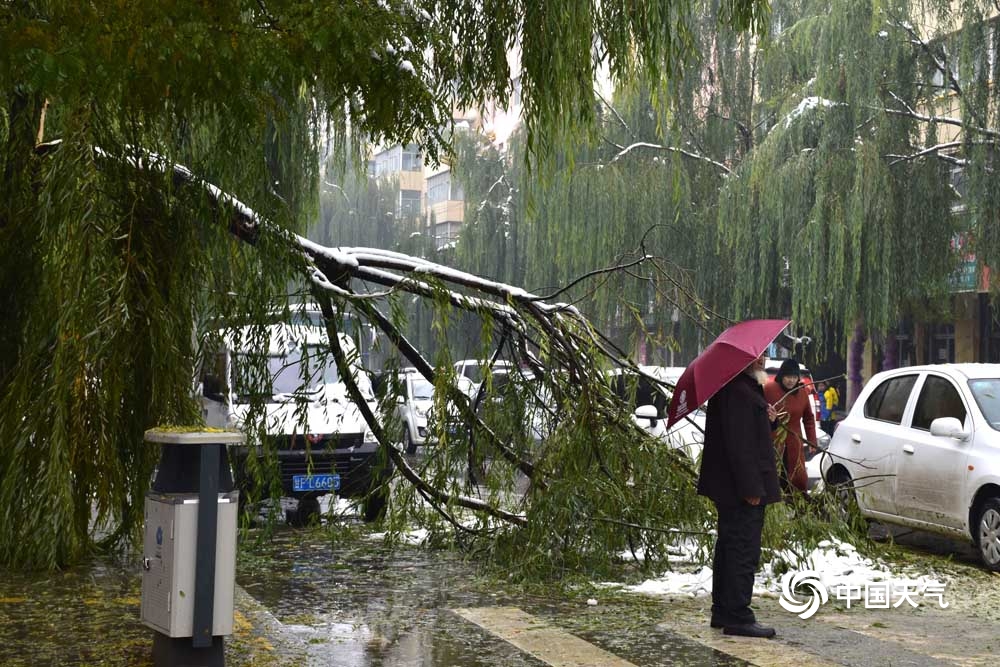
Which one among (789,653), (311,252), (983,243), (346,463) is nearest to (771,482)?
(789,653)

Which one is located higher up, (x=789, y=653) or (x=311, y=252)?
(x=311, y=252)

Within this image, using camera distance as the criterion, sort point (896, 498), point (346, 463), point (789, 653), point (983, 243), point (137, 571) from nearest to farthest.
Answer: point (789, 653) < point (137, 571) < point (896, 498) < point (346, 463) < point (983, 243)

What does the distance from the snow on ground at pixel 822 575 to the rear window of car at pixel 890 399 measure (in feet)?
9.13

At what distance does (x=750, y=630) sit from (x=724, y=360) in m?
1.49

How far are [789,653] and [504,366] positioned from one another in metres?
4.06

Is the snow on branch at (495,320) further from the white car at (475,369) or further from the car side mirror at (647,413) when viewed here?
the car side mirror at (647,413)

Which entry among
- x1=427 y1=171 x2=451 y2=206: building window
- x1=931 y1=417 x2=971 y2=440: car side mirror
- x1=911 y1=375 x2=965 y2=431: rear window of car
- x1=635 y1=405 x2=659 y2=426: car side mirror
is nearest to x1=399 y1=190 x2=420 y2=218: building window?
x1=427 y1=171 x2=451 y2=206: building window

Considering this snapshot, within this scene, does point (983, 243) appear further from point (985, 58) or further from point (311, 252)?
point (311, 252)

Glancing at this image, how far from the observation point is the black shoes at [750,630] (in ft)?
24.6

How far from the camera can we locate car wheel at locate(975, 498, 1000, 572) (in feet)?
34.4

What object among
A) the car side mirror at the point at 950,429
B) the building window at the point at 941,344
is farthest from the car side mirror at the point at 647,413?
the building window at the point at 941,344

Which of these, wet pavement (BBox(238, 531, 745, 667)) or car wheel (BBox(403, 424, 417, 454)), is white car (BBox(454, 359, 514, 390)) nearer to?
car wheel (BBox(403, 424, 417, 454))

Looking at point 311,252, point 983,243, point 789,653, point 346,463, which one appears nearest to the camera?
point 789,653

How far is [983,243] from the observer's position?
923 inches
